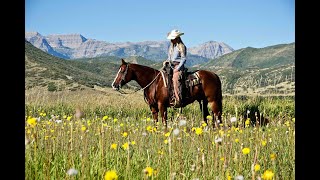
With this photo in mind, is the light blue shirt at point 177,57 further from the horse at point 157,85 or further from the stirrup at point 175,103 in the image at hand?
the stirrup at point 175,103

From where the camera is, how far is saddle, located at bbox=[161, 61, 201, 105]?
Answer: 32.0 feet

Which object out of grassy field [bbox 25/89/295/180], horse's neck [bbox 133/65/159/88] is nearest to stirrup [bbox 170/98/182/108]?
horse's neck [bbox 133/65/159/88]

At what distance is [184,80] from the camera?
389 inches

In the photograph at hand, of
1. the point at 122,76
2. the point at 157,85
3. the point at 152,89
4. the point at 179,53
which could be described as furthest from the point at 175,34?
the point at 122,76

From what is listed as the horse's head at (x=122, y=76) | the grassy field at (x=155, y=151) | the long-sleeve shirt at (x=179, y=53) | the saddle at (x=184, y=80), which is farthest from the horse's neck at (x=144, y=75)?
the grassy field at (x=155, y=151)

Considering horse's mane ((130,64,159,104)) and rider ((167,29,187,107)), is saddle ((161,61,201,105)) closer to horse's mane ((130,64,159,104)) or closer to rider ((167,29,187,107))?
rider ((167,29,187,107))

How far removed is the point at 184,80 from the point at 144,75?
1.13 m

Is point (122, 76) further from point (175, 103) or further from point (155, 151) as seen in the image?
Answer: point (155, 151)

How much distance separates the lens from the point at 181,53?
29.6 feet

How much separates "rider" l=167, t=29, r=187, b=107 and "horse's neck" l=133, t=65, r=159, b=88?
27.0 inches
